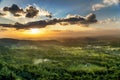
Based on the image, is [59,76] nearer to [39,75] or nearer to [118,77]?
[39,75]

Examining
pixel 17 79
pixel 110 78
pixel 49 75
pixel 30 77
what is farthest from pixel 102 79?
pixel 17 79

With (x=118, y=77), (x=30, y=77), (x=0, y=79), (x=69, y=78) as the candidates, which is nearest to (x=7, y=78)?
(x=0, y=79)

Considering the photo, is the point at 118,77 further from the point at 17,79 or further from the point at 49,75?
the point at 17,79

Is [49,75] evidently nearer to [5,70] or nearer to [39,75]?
[39,75]

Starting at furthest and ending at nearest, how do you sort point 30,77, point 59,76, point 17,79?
1. point 59,76
2. point 30,77
3. point 17,79

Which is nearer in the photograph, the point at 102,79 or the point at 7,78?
the point at 7,78

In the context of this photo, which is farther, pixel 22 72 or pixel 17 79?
pixel 22 72

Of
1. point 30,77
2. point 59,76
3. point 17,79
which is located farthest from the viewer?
point 59,76

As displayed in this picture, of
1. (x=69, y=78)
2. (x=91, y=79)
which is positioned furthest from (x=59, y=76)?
(x=91, y=79)
